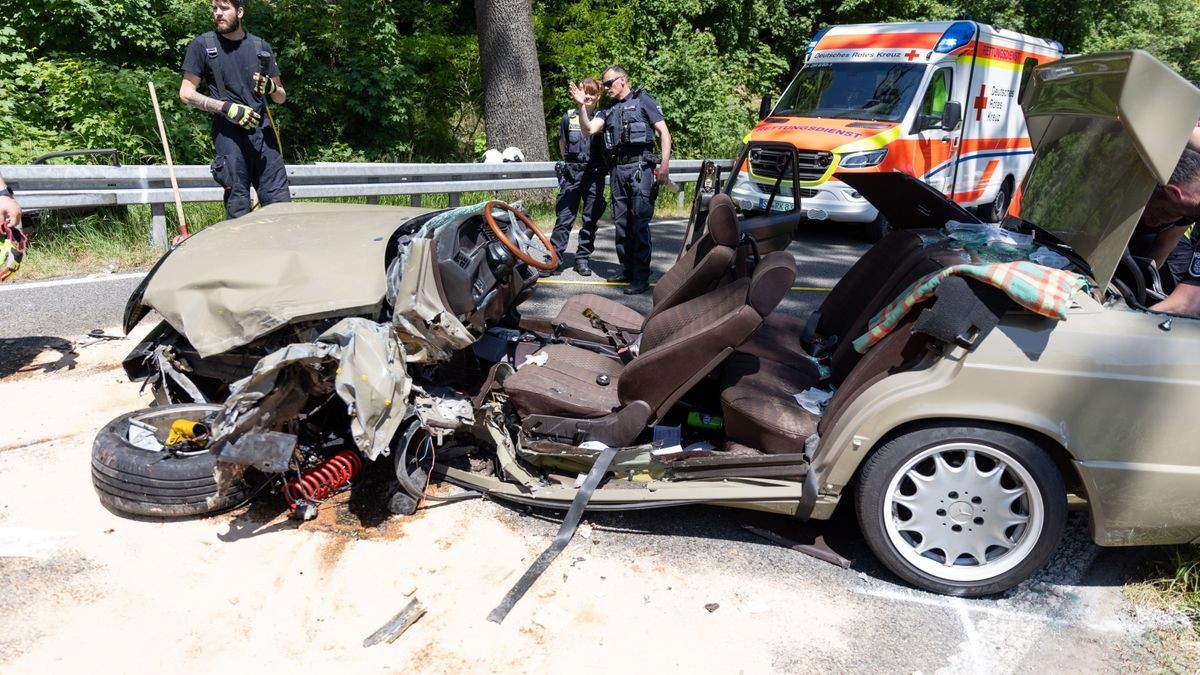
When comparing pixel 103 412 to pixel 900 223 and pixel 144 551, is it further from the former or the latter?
pixel 900 223

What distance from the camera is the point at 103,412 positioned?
4445 mm

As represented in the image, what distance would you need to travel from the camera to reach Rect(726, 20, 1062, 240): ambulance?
975cm

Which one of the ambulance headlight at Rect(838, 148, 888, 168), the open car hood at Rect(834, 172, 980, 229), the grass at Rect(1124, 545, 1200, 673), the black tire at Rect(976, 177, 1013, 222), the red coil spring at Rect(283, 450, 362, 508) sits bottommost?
the black tire at Rect(976, 177, 1013, 222)

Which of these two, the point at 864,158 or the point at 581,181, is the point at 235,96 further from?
the point at 864,158

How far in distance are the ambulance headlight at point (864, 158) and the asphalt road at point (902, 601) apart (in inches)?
257

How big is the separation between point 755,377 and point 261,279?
2.23m

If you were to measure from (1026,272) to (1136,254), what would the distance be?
1196mm

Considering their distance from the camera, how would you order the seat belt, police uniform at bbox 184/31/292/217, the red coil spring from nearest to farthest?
the red coil spring < the seat belt < police uniform at bbox 184/31/292/217

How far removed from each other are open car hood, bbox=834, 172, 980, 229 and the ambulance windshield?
621 centimetres

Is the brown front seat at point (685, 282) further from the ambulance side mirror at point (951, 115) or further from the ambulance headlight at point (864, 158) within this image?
the ambulance side mirror at point (951, 115)

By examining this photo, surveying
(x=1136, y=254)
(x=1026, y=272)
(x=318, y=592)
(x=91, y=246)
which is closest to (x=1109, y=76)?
(x=1026, y=272)

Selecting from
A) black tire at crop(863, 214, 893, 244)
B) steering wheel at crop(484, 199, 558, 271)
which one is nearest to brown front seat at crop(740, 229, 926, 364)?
steering wheel at crop(484, 199, 558, 271)

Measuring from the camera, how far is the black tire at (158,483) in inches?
131

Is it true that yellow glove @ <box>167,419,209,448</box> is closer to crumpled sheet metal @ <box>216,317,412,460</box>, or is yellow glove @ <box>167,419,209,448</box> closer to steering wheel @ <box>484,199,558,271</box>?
crumpled sheet metal @ <box>216,317,412,460</box>
